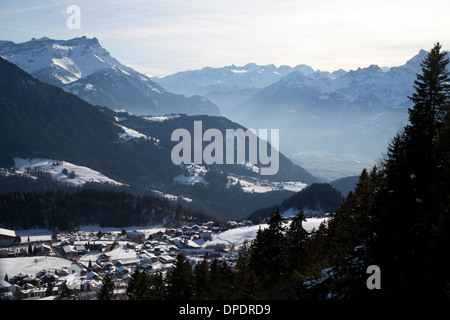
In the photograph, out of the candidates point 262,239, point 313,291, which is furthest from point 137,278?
point 313,291

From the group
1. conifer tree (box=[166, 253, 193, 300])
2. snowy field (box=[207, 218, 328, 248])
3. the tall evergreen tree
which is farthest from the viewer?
snowy field (box=[207, 218, 328, 248])

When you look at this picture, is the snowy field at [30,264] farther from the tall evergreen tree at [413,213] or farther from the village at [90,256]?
the tall evergreen tree at [413,213]

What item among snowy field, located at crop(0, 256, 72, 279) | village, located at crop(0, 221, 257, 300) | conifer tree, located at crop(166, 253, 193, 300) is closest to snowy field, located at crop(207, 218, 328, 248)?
village, located at crop(0, 221, 257, 300)

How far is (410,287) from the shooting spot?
88.4ft

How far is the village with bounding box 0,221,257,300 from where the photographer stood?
84.1 meters

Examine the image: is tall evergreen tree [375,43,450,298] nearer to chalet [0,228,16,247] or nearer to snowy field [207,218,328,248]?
snowy field [207,218,328,248]

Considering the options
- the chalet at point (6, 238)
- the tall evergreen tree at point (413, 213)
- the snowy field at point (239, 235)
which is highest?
the tall evergreen tree at point (413, 213)

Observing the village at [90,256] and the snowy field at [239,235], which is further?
A: the snowy field at [239,235]

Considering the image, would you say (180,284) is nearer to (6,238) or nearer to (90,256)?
(90,256)

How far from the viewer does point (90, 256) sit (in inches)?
4611

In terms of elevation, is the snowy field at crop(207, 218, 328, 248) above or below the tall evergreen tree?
below

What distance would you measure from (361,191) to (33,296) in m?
69.7

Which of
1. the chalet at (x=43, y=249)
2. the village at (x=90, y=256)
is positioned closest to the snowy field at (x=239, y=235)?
the village at (x=90, y=256)

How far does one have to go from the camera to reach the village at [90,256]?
3310 inches
